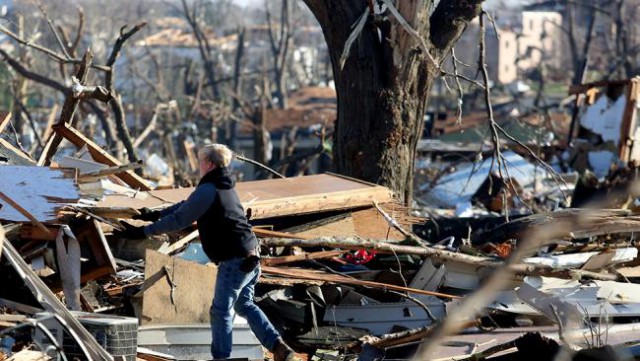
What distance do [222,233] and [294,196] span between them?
8.22ft

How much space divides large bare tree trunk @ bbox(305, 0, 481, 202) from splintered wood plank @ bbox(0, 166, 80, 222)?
3931mm

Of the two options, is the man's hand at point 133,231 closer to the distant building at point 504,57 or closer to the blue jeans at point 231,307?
the blue jeans at point 231,307

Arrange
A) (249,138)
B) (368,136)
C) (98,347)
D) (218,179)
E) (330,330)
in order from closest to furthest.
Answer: (98,347) → (218,179) → (330,330) → (368,136) → (249,138)

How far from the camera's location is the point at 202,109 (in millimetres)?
36688

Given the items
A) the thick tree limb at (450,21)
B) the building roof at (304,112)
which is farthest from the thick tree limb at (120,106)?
the building roof at (304,112)

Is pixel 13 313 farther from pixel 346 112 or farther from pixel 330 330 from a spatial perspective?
pixel 346 112

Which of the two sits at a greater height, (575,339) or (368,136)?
(368,136)

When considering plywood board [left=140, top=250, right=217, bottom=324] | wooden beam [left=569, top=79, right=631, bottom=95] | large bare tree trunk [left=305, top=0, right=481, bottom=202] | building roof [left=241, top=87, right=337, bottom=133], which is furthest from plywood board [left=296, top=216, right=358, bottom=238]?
building roof [left=241, top=87, right=337, bottom=133]

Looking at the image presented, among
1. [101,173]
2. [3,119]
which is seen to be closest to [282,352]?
[101,173]

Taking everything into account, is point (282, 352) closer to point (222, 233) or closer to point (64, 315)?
point (222, 233)

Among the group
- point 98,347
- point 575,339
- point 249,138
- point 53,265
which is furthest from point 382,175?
point 249,138

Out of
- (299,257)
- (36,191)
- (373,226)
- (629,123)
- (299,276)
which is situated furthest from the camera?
(629,123)

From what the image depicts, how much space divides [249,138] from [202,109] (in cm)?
195

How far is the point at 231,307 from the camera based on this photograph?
6547mm
